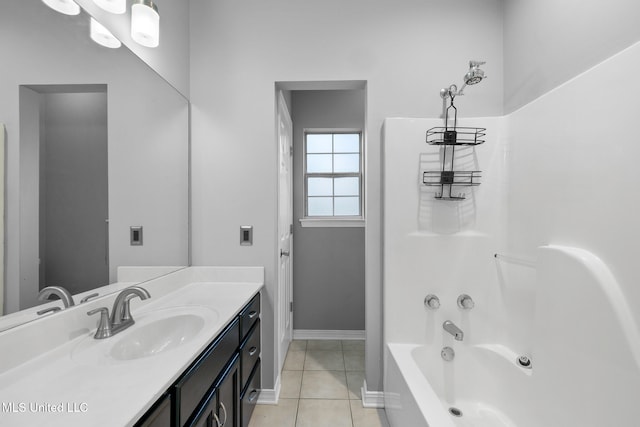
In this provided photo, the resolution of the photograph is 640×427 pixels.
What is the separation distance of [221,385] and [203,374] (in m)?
0.21

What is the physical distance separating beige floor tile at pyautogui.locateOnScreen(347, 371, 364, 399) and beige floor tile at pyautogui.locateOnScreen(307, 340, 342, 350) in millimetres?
441

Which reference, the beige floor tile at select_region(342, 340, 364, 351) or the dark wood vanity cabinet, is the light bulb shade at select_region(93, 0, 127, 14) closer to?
the dark wood vanity cabinet

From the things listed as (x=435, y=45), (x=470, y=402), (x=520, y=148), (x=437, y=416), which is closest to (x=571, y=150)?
(x=520, y=148)

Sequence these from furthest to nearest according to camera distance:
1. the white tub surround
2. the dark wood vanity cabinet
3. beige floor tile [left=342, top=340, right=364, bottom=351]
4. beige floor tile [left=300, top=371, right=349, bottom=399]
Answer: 1. beige floor tile [left=342, top=340, right=364, bottom=351]
2. beige floor tile [left=300, top=371, right=349, bottom=399]
3. the dark wood vanity cabinet
4. the white tub surround

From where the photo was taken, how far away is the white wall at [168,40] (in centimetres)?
130

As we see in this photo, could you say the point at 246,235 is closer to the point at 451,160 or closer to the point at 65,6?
the point at 65,6

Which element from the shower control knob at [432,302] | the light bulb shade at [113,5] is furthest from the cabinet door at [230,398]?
the light bulb shade at [113,5]

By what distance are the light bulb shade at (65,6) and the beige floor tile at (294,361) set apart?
2.52 meters

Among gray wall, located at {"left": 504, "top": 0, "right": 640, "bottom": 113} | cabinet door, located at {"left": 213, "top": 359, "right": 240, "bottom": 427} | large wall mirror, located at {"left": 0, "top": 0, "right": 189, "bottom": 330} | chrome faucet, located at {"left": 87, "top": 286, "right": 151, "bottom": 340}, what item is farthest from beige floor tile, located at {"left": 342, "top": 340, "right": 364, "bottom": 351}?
gray wall, located at {"left": 504, "top": 0, "right": 640, "bottom": 113}

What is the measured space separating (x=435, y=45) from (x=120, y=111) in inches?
76.2

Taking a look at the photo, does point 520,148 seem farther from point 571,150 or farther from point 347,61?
point 347,61

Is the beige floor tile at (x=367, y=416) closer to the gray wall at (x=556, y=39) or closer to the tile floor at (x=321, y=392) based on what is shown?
the tile floor at (x=321, y=392)

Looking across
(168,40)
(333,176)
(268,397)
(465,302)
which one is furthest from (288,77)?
(268,397)

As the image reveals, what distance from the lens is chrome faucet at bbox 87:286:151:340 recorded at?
3.49 feet
